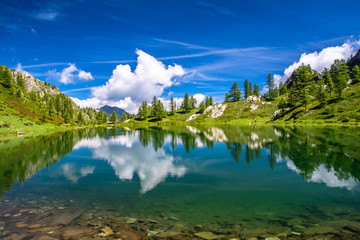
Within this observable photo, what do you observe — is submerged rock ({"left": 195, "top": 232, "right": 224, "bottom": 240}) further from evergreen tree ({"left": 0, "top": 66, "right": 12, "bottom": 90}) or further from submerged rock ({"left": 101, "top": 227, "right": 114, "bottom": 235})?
evergreen tree ({"left": 0, "top": 66, "right": 12, "bottom": 90})

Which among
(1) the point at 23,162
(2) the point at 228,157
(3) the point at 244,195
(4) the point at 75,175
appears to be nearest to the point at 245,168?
(2) the point at 228,157

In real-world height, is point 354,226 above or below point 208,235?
above

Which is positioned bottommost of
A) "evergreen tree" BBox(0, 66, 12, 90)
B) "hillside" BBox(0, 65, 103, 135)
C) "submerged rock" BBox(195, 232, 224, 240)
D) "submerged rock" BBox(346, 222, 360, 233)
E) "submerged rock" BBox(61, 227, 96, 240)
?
"submerged rock" BBox(195, 232, 224, 240)

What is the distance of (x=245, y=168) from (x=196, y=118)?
144 meters

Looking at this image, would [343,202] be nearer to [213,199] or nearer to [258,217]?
[258,217]

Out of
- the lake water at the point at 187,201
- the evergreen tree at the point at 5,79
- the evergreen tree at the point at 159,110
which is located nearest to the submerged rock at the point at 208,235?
the lake water at the point at 187,201

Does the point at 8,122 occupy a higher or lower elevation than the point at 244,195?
higher

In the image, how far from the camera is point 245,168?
2045 centimetres

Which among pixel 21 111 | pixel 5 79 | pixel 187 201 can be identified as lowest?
pixel 187 201

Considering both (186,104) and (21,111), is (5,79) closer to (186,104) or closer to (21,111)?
(21,111)

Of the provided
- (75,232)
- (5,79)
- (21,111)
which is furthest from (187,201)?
(5,79)

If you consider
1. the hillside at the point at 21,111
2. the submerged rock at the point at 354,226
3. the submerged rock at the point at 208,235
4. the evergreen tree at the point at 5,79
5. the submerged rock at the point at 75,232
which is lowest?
the submerged rock at the point at 208,235

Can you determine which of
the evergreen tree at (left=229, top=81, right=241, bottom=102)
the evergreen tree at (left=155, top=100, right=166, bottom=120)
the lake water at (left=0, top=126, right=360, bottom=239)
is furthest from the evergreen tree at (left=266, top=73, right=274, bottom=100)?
the lake water at (left=0, top=126, right=360, bottom=239)

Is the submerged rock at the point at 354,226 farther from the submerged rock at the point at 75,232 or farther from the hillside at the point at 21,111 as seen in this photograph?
the hillside at the point at 21,111
